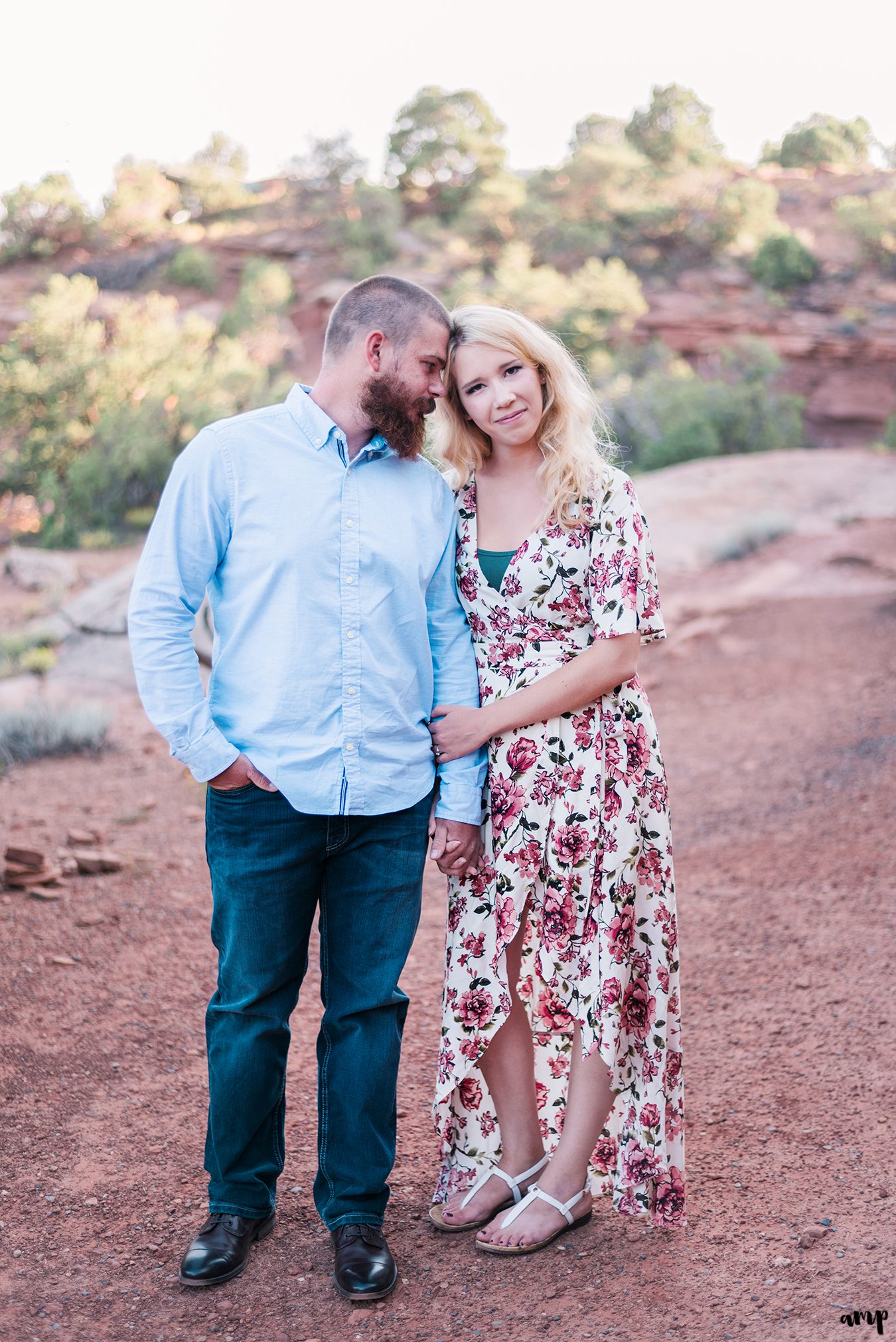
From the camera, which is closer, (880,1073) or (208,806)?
(208,806)

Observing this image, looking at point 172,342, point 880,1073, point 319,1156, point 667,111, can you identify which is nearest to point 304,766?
point 319,1156

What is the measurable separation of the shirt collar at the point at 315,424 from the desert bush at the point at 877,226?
2532cm

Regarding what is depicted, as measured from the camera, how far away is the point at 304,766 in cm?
205

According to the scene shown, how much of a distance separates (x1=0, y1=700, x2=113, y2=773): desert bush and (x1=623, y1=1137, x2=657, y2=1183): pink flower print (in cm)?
572

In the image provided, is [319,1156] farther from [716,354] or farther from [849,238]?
[849,238]

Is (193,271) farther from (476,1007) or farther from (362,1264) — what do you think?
(362,1264)

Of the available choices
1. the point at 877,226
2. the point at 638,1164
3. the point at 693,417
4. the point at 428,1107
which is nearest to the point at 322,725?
the point at 638,1164

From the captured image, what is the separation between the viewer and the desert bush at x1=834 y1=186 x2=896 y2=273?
24.0 metres

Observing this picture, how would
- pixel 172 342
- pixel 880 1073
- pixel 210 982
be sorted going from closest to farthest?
pixel 880 1073, pixel 210 982, pixel 172 342

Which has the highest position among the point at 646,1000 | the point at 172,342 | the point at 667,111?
the point at 667,111

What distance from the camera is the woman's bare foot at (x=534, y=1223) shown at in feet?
7.38

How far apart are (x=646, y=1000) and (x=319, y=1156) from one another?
734 millimetres

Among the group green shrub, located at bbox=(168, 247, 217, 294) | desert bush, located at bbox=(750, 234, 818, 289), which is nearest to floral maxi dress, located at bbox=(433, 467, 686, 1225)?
desert bush, located at bbox=(750, 234, 818, 289)

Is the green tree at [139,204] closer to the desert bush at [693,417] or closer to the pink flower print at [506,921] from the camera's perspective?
the desert bush at [693,417]
